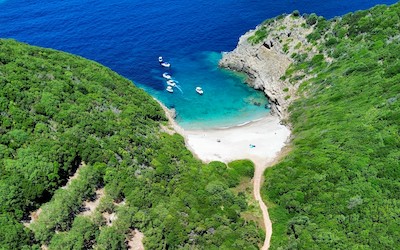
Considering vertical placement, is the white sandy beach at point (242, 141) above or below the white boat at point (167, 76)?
below

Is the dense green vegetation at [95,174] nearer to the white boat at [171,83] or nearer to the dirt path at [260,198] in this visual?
the dirt path at [260,198]

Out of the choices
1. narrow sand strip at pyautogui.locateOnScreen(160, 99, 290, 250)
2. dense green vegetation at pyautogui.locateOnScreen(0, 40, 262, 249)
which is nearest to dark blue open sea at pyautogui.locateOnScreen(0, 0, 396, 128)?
narrow sand strip at pyautogui.locateOnScreen(160, 99, 290, 250)

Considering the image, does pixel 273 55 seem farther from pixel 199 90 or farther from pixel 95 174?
pixel 95 174

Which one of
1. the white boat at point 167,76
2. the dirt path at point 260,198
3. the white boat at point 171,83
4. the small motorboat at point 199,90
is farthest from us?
the white boat at point 167,76

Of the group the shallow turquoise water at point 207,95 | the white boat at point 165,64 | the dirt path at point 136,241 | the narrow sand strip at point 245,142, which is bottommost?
the dirt path at point 136,241

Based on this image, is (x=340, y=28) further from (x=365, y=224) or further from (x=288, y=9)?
(x=365, y=224)

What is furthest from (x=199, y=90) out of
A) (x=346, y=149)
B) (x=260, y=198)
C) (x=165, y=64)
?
(x=346, y=149)

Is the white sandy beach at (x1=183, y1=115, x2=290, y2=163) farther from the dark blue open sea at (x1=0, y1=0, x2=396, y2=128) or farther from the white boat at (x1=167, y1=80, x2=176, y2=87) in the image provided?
the white boat at (x1=167, y1=80, x2=176, y2=87)

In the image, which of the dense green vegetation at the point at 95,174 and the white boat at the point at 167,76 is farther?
the white boat at the point at 167,76

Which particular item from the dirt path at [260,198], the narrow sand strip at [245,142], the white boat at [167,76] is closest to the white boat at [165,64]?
the white boat at [167,76]
